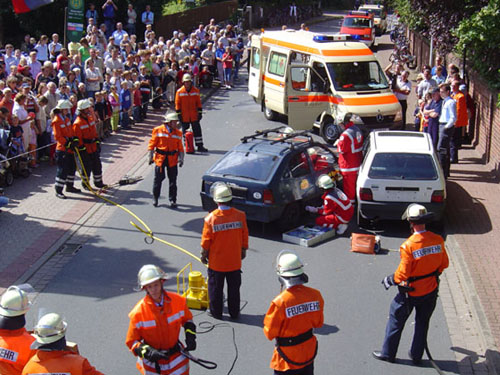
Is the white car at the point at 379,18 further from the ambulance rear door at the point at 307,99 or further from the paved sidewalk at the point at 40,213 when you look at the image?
the paved sidewalk at the point at 40,213

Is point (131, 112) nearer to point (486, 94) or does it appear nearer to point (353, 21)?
point (486, 94)

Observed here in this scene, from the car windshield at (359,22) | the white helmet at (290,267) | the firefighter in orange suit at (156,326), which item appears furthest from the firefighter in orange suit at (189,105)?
the car windshield at (359,22)

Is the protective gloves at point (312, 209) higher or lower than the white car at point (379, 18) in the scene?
lower

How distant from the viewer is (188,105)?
59.8 feet

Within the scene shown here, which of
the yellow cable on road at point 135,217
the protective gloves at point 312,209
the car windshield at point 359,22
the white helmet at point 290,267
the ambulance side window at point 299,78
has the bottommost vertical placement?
the yellow cable on road at point 135,217

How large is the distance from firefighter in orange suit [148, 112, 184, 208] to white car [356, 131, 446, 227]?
360cm

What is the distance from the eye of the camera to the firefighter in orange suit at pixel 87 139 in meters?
14.8

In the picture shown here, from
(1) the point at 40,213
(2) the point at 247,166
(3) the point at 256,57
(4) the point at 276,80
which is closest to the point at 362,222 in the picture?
(2) the point at 247,166

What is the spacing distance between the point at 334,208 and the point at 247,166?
170 cm

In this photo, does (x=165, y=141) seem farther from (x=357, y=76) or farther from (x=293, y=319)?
(x=293, y=319)

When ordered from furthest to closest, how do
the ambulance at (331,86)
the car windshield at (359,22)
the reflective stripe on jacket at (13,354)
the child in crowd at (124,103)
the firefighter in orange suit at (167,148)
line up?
1. the car windshield at (359,22)
2. the child in crowd at (124,103)
3. the ambulance at (331,86)
4. the firefighter in orange suit at (167,148)
5. the reflective stripe on jacket at (13,354)

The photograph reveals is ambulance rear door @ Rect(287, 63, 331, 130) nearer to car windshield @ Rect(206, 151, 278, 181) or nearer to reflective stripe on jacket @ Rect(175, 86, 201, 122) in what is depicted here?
reflective stripe on jacket @ Rect(175, 86, 201, 122)

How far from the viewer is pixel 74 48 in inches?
895

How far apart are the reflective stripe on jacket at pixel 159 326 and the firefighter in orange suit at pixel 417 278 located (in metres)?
2.82
